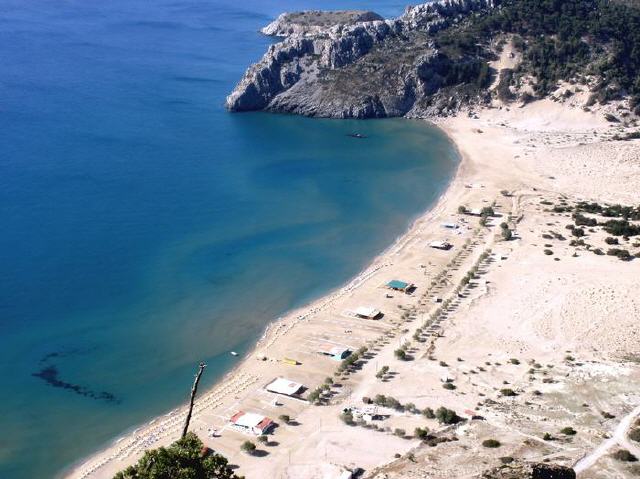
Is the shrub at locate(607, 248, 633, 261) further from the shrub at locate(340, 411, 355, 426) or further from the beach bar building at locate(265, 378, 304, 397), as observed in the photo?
the shrub at locate(340, 411, 355, 426)

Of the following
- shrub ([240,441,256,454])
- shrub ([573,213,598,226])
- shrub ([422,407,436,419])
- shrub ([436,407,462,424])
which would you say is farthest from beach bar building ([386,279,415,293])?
shrub ([240,441,256,454])

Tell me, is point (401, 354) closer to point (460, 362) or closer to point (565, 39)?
point (460, 362)

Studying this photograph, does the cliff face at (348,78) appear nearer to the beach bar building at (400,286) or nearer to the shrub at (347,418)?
the beach bar building at (400,286)

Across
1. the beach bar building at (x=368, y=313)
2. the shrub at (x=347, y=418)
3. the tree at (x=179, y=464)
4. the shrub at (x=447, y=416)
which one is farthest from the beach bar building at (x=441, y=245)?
the tree at (x=179, y=464)

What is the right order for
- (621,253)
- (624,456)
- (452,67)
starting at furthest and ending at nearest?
(452,67)
(621,253)
(624,456)

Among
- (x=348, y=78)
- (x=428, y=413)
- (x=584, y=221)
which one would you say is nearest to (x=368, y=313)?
(x=428, y=413)
